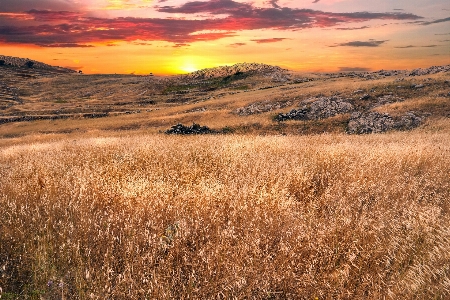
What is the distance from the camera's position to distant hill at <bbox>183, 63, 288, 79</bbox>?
98469 millimetres

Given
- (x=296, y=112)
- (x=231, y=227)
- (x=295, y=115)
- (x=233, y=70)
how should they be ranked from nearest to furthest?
(x=231, y=227) < (x=295, y=115) < (x=296, y=112) < (x=233, y=70)

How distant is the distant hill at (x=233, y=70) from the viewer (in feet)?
323

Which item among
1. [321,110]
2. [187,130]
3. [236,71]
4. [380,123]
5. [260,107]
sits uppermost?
[236,71]

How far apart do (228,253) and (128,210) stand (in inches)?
73.9

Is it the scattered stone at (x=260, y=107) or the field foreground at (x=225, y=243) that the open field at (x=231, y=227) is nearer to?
the field foreground at (x=225, y=243)

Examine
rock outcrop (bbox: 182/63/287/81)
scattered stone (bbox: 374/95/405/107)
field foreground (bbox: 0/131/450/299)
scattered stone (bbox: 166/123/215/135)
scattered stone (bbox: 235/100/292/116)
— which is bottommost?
scattered stone (bbox: 166/123/215/135)

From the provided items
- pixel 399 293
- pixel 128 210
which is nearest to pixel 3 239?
pixel 128 210

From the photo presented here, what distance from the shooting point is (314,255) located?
139 inches

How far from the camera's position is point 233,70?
10412 centimetres

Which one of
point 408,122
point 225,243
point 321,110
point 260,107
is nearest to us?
point 225,243

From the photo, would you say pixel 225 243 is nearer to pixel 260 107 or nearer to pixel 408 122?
pixel 408 122

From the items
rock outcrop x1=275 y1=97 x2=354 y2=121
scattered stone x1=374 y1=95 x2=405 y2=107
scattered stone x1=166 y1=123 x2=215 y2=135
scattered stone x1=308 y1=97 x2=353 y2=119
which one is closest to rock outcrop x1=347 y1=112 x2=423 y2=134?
scattered stone x1=308 y1=97 x2=353 y2=119

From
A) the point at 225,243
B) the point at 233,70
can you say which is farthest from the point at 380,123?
the point at 233,70

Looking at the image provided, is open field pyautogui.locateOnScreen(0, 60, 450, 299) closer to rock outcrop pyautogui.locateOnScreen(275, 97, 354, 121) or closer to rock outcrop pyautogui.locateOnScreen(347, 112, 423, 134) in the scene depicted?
rock outcrop pyautogui.locateOnScreen(347, 112, 423, 134)
